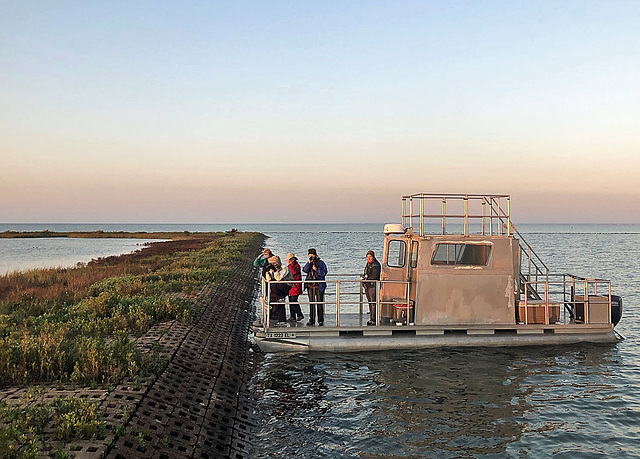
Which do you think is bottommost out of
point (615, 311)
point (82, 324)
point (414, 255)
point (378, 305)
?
point (615, 311)

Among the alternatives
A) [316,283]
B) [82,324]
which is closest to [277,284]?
[316,283]

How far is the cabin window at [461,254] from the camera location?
16688 millimetres

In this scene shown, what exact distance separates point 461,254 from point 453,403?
5599mm

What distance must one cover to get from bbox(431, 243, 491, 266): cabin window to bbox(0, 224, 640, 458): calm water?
2793 millimetres

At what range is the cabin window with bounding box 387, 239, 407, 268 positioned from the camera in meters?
17.5

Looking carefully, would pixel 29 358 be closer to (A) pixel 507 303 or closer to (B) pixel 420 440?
(B) pixel 420 440

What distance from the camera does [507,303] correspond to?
16.7 m

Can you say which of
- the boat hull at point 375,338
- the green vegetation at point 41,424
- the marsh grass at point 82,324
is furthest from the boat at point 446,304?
the green vegetation at point 41,424

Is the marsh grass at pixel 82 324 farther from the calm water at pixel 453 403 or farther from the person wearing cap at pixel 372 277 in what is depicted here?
the person wearing cap at pixel 372 277

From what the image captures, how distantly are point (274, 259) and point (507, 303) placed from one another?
7.61 meters

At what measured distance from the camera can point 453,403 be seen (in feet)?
41.3

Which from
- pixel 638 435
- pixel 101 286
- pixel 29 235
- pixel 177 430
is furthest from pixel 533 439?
pixel 29 235

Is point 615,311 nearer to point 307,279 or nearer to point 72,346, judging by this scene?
point 307,279

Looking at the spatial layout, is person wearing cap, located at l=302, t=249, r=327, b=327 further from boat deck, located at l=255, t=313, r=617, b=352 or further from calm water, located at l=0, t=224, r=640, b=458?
calm water, located at l=0, t=224, r=640, b=458
